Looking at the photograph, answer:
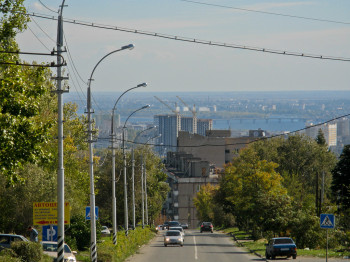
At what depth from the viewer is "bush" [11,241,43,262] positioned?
28.4 metres

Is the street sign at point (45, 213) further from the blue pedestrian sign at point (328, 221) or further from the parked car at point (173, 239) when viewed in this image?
the parked car at point (173, 239)

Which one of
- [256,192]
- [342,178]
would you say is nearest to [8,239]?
[342,178]

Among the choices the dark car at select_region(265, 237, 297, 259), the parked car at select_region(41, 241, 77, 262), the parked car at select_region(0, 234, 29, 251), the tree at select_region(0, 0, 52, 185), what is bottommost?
the dark car at select_region(265, 237, 297, 259)

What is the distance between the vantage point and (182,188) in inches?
6781

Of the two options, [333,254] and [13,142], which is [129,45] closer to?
[13,142]

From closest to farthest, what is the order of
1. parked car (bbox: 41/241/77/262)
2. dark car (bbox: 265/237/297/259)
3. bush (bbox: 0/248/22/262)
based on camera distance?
bush (bbox: 0/248/22/262) → parked car (bbox: 41/241/77/262) → dark car (bbox: 265/237/297/259)

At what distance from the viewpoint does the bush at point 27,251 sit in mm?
28375

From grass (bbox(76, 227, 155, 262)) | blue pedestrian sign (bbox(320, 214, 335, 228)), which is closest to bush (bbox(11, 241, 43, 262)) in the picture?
grass (bbox(76, 227, 155, 262))

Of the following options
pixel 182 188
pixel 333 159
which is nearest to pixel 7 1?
pixel 333 159

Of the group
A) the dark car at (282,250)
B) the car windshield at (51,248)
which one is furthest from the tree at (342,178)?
the car windshield at (51,248)

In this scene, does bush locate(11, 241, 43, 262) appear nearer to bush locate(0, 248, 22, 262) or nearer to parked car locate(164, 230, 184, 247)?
bush locate(0, 248, 22, 262)

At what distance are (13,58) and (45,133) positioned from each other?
327cm

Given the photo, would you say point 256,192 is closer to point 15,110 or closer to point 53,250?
point 53,250

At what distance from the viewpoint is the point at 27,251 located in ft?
93.2
